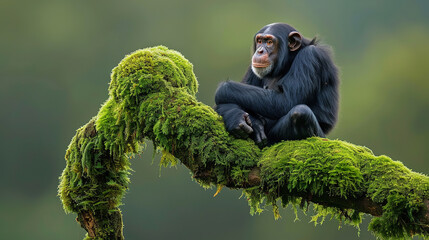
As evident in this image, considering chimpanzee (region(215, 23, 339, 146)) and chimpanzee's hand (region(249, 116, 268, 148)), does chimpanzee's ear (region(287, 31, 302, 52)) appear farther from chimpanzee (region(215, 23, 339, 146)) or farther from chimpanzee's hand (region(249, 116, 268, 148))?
chimpanzee's hand (region(249, 116, 268, 148))

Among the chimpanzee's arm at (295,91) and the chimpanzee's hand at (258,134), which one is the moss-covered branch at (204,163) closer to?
the chimpanzee's hand at (258,134)

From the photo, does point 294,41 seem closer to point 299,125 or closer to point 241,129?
point 299,125

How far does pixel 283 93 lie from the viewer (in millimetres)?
6449

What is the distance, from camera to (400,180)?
4.77 metres

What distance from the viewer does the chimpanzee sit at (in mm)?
5727

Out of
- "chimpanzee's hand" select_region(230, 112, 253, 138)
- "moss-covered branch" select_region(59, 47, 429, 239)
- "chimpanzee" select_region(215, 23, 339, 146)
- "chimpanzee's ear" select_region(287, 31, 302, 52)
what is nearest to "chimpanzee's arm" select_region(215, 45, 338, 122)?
"chimpanzee" select_region(215, 23, 339, 146)

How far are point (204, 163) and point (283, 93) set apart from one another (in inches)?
66.6

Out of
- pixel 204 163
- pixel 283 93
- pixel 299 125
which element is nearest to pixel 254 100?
pixel 283 93

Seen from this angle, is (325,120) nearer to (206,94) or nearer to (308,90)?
(308,90)

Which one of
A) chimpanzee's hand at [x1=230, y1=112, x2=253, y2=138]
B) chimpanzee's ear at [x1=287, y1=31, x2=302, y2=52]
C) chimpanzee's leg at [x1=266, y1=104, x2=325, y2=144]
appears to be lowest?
chimpanzee's leg at [x1=266, y1=104, x2=325, y2=144]

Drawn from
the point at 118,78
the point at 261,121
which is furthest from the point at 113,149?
the point at 261,121

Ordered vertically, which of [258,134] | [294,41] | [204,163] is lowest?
[204,163]

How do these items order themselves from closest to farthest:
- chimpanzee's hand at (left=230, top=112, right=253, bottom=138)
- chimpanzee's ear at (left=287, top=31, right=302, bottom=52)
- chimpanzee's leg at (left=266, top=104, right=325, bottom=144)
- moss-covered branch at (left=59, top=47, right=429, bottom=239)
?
1. moss-covered branch at (left=59, top=47, right=429, bottom=239)
2. chimpanzee's hand at (left=230, top=112, right=253, bottom=138)
3. chimpanzee's leg at (left=266, top=104, right=325, bottom=144)
4. chimpanzee's ear at (left=287, top=31, right=302, bottom=52)

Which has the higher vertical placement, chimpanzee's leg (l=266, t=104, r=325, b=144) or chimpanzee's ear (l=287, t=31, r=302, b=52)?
chimpanzee's ear (l=287, t=31, r=302, b=52)
